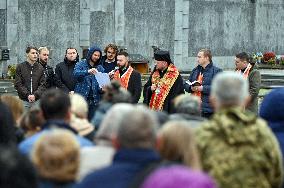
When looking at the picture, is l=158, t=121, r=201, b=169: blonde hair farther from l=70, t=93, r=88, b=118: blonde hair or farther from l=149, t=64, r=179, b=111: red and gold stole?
l=149, t=64, r=179, b=111: red and gold stole

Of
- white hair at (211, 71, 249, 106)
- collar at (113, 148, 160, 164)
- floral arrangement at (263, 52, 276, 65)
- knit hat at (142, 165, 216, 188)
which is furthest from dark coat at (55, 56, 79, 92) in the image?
floral arrangement at (263, 52, 276, 65)

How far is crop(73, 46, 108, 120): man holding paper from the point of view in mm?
13105

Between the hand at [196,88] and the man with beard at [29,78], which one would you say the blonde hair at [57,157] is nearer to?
the hand at [196,88]

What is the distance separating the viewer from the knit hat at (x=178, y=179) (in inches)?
176

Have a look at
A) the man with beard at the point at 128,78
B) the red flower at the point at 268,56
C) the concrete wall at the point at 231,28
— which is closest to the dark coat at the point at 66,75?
the man with beard at the point at 128,78

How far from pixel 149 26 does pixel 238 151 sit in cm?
3401

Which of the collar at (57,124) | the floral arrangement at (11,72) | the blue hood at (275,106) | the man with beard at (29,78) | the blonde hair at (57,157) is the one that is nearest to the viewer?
the blonde hair at (57,157)

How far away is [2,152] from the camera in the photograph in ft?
15.3

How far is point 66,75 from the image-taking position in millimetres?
14070

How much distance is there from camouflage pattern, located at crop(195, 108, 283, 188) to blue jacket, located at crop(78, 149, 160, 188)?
0.89m

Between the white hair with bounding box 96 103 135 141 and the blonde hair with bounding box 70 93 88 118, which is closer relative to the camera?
the white hair with bounding box 96 103 135 141

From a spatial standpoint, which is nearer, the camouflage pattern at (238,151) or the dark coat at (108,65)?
the camouflage pattern at (238,151)

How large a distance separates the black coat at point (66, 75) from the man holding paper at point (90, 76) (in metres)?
0.63

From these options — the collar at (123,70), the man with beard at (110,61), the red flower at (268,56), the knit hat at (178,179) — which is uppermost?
the man with beard at (110,61)
